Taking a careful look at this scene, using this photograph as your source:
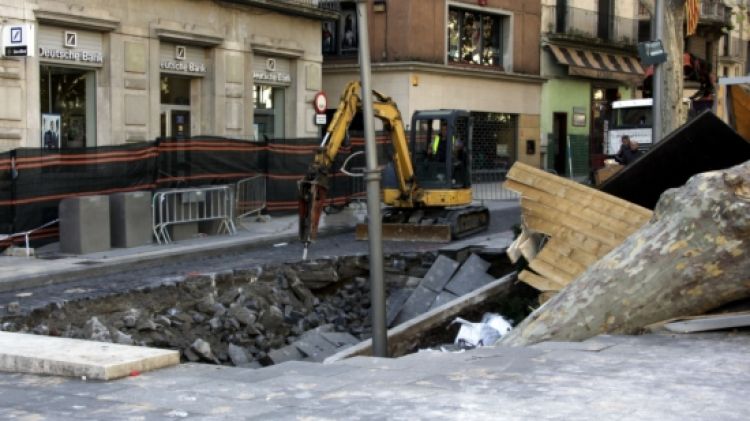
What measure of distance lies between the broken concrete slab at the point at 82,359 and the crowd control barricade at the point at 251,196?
1331 cm

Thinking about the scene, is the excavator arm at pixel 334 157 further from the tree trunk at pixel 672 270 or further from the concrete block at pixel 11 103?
the tree trunk at pixel 672 270

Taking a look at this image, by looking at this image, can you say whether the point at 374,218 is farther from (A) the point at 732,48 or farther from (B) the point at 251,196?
(A) the point at 732,48

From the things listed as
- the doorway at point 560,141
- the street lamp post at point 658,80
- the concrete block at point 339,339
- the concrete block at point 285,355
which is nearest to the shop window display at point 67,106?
the concrete block at point 339,339

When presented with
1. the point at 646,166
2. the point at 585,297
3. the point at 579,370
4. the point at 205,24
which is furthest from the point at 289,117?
the point at 579,370

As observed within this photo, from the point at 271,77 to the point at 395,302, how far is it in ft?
44.3

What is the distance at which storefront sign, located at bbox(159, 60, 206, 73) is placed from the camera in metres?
23.5

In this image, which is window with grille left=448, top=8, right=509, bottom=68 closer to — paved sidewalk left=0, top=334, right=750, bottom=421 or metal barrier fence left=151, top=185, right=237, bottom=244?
metal barrier fence left=151, top=185, right=237, bottom=244

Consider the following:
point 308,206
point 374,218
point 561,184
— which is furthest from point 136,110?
point 374,218

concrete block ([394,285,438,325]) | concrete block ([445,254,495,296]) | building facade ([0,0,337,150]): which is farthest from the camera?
building facade ([0,0,337,150])

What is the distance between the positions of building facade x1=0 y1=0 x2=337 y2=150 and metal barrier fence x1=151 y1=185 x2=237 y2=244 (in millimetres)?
3847

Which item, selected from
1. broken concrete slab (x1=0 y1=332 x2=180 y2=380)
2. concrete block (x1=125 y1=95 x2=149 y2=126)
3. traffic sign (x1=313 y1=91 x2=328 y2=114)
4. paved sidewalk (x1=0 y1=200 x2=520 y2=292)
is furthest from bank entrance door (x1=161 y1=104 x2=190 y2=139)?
broken concrete slab (x1=0 y1=332 x2=180 y2=380)

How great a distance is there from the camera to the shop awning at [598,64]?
39781 millimetres

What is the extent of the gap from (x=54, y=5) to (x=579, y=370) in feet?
54.7

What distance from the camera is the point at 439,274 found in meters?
14.7
